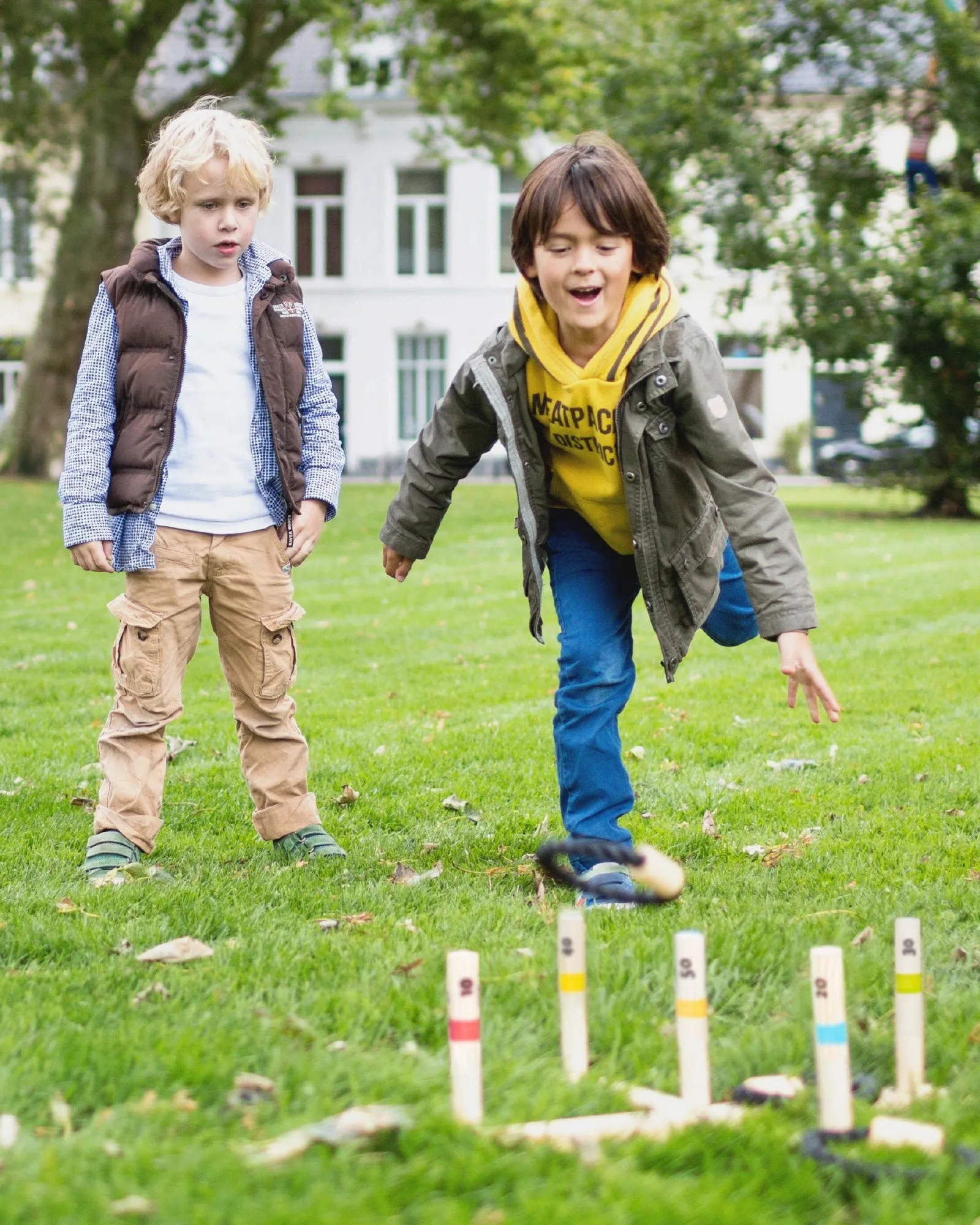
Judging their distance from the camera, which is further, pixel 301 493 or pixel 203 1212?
pixel 301 493

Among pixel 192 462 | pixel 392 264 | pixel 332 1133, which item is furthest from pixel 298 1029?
pixel 392 264

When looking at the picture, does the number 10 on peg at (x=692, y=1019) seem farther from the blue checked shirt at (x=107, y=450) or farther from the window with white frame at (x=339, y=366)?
the window with white frame at (x=339, y=366)

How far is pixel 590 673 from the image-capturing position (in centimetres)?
399

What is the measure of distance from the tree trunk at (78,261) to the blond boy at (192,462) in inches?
776

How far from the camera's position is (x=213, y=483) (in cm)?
416

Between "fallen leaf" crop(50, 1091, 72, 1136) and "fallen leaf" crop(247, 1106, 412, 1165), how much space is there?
338 mm

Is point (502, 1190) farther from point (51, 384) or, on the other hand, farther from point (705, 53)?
point (51, 384)

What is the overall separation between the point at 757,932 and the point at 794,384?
33685mm

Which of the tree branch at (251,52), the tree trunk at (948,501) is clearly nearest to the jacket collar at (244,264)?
the tree trunk at (948,501)

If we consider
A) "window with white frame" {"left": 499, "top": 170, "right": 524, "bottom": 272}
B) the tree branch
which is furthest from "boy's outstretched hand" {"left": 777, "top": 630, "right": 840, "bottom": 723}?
"window with white frame" {"left": 499, "top": 170, "right": 524, "bottom": 272}

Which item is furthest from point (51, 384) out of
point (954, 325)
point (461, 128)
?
point (954, 325)

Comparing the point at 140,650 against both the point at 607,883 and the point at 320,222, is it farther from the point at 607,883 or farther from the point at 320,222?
the point at 320,222

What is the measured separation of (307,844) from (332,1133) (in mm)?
2096

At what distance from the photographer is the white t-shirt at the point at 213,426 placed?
13.6ft
